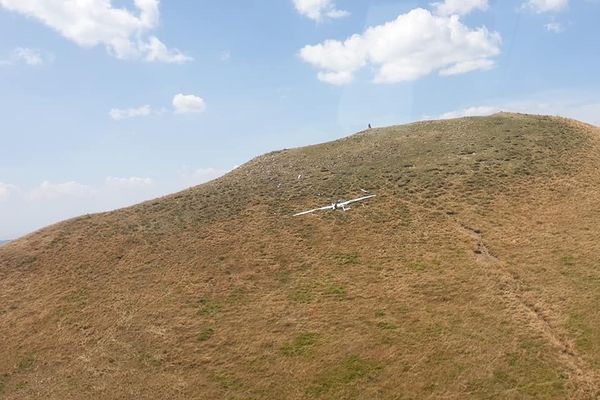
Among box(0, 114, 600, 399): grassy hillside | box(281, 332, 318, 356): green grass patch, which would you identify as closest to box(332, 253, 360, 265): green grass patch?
box(0, 114, 600, 399): grassy hillside

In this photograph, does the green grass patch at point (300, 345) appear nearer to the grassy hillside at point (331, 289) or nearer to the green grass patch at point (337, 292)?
the grassy hillside at point (331, 289)

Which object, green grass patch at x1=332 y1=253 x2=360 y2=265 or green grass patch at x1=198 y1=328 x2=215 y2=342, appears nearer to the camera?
green grass patch at x1=198 y1=328 x2=215 y2=342

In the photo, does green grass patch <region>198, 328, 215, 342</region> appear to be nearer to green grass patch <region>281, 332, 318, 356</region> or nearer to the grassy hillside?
the grassy hillside

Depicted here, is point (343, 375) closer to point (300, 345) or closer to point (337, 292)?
point (300, 345)

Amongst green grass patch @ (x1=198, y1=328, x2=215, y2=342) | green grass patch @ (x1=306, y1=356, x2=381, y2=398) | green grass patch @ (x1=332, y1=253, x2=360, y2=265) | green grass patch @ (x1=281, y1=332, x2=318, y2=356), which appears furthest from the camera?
green grass patch @ (x1=332, y1=253, x2=360, y2=265)

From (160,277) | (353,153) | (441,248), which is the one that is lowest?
(441,248)

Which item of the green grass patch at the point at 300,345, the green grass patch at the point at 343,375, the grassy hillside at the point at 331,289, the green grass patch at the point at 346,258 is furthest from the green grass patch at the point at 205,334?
the green grass patch at the point at 346,258

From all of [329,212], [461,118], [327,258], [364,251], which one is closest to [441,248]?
[364,251]

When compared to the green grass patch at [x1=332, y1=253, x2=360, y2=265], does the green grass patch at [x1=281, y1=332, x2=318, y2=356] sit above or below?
below

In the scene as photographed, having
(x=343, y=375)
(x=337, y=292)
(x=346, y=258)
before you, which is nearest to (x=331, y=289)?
(x=337, y=292)

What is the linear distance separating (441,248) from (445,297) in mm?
7879

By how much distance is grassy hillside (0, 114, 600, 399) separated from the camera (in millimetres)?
26875

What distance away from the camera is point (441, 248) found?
40312mm

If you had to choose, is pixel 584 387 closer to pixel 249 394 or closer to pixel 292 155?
pixel 249 394
